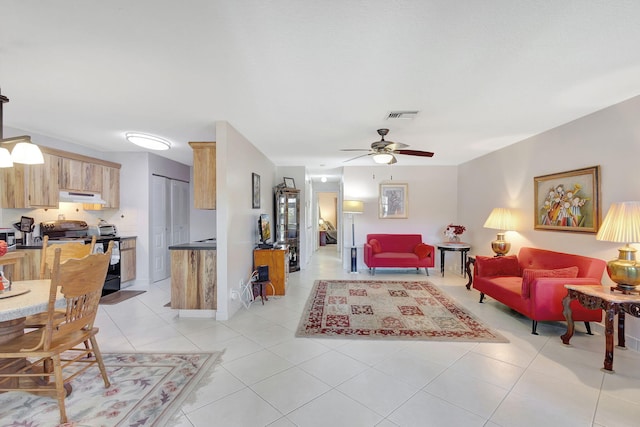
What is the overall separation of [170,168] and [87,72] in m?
3.67

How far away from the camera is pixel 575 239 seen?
3.22 meters

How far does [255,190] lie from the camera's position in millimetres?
4594

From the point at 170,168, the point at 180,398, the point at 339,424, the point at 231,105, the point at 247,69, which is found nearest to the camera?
the point at 339,424

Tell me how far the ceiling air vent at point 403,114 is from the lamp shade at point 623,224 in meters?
2.01

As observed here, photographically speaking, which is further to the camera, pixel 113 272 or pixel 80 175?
pixel 113 272

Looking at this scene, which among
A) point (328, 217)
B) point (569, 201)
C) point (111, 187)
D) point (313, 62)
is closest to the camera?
point (313, 62)

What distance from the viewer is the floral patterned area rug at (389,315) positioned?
2.91m

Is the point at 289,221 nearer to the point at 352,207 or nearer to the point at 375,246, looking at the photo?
the point at 352,207

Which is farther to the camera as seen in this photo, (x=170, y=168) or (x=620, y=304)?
(x=170, y=168)

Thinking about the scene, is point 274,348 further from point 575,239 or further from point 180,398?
point 575,239

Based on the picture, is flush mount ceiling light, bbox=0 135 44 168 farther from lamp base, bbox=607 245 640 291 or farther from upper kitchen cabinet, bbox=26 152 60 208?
lamp base, bbox=607 245 640 291

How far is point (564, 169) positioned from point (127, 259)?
667 cm

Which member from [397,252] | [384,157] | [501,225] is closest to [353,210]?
[397,252]

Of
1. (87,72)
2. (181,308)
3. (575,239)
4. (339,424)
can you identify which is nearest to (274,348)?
(339,424)
